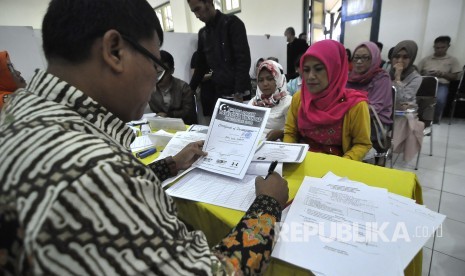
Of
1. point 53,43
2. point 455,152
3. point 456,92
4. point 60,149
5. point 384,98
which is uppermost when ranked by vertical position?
point 53,43

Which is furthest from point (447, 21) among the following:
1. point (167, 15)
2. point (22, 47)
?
point (167, 15)

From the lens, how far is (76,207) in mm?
280

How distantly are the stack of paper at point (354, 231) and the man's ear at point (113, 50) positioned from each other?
0.47 metres

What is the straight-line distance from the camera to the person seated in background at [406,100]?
202 cm

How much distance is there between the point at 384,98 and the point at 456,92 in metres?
2.54

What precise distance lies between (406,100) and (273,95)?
1.58m

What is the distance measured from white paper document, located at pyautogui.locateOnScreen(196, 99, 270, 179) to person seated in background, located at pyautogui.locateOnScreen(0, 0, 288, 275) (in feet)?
0.96

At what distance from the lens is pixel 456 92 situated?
11.3 feet

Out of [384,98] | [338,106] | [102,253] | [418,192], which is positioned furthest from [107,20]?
[384,98]

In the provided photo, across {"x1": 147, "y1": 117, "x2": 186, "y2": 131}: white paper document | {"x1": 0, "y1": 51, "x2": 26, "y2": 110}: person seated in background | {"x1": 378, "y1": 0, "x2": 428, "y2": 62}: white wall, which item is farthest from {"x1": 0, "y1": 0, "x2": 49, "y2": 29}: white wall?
{"x1": 378, "y1": 0, "x2": 428, "y2": 62}: white wall

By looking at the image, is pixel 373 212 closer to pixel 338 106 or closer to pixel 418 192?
pixel 418 192

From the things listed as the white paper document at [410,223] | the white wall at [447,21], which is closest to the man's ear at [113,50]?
the white paper document at [410,223]

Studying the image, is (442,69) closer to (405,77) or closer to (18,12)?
(405,77)

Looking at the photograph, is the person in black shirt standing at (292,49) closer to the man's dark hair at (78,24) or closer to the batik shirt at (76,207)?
the man's dark hair at (78,24)
